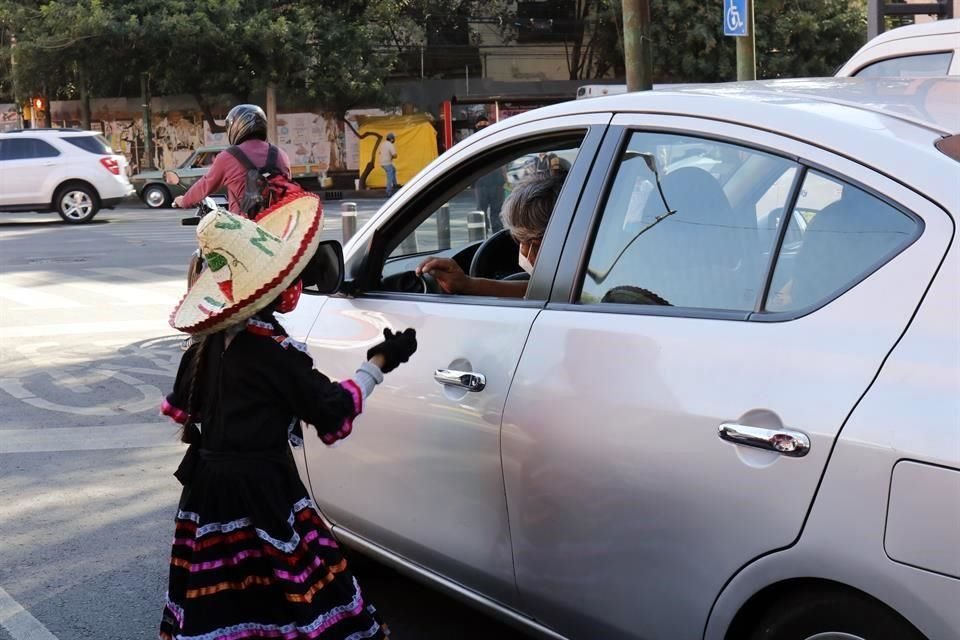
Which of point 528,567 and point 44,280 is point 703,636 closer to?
point 528,567

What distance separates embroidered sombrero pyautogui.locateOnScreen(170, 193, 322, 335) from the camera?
284 centimetres

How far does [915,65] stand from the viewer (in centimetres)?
583

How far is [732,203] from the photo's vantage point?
110 inches

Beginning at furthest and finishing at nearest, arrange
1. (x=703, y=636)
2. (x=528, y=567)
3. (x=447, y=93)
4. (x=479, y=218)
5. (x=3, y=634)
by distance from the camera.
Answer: (x=447, y=93)
(x=479, y=218)
(x=3, y=634)
(x=528, y=567)
(x=703, y=636)

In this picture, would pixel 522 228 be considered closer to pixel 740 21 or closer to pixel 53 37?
pixel 740 21

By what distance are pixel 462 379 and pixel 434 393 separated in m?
0.14

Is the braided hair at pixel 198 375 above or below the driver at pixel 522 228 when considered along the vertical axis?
below

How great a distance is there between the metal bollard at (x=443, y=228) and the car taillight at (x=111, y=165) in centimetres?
1788

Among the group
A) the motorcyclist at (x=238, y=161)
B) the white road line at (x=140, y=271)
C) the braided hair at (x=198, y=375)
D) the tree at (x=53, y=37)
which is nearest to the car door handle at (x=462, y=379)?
the braided hair at (x=198, y=375)

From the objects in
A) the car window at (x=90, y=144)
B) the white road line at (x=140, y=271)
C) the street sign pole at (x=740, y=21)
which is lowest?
the white road line at (x=140, y=271)

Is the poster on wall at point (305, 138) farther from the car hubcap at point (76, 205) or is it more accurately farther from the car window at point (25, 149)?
the car window at point (25, 149)

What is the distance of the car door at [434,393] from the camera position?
10.2 feet

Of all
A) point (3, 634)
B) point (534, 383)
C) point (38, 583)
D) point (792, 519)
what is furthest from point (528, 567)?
point (38, 583)

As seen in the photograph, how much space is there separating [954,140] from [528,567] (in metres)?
1.47
